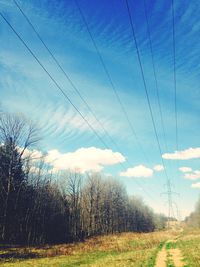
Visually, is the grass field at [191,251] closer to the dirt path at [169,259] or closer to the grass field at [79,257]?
the dirt path at [169,259]

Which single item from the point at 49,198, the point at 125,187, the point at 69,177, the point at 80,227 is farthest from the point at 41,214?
the point at 125,187

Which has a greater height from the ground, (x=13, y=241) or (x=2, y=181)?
(x=2, y=181)

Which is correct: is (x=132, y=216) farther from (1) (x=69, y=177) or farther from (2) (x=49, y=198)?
(2) (x=49, y=198)

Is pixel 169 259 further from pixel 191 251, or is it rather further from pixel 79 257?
pixel 79 257

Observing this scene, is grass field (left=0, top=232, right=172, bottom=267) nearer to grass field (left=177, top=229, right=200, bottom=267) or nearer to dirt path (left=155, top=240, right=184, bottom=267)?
dirt path (left=155, top=240, right=184, bottom=267)

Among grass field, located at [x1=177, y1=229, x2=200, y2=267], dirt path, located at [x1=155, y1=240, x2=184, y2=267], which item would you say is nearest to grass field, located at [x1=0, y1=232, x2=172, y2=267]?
dirt path, located at [x1=155, y1=240, x2=184, y2=267]

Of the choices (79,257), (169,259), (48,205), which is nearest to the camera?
(169,259)

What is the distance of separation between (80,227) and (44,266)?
5281cm

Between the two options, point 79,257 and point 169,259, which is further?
point 79,257

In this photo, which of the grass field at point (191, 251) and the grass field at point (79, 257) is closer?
the grass field at point (191, 251)

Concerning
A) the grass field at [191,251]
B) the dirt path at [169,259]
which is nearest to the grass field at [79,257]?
the dirt path at [169,259]

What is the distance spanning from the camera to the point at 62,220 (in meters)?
56.9

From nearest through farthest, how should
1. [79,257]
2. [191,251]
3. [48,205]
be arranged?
1. [191,251]
2. [79,257]
3. [48,205]

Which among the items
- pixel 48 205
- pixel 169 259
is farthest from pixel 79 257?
pixel 48 205
